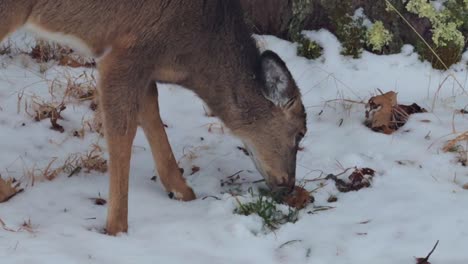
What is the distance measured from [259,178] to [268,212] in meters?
0.80

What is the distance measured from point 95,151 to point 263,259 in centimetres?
183

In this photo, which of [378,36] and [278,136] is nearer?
[278,136]

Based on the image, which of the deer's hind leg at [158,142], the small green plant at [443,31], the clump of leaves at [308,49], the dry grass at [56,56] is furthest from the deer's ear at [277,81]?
the dry grass at [56,56]

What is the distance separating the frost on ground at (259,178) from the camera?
4.93 metres

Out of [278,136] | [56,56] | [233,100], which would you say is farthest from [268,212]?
[56,56]

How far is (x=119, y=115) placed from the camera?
5203 mm

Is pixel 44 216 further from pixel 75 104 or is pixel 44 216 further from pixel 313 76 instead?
pixel 313 76

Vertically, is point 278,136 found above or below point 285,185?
above

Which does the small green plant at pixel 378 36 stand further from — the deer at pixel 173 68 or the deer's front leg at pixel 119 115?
the deer's front leg at pixel 119 115

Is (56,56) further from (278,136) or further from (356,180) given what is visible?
(356,180)

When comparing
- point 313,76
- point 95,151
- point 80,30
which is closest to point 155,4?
point 80,30

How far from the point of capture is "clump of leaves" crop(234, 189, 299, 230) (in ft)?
17.4

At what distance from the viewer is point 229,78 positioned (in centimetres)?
556

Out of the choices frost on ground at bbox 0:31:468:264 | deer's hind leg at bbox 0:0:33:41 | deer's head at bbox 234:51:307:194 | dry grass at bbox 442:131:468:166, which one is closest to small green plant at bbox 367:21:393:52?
frost on ground at bbox 0:31:468:264
